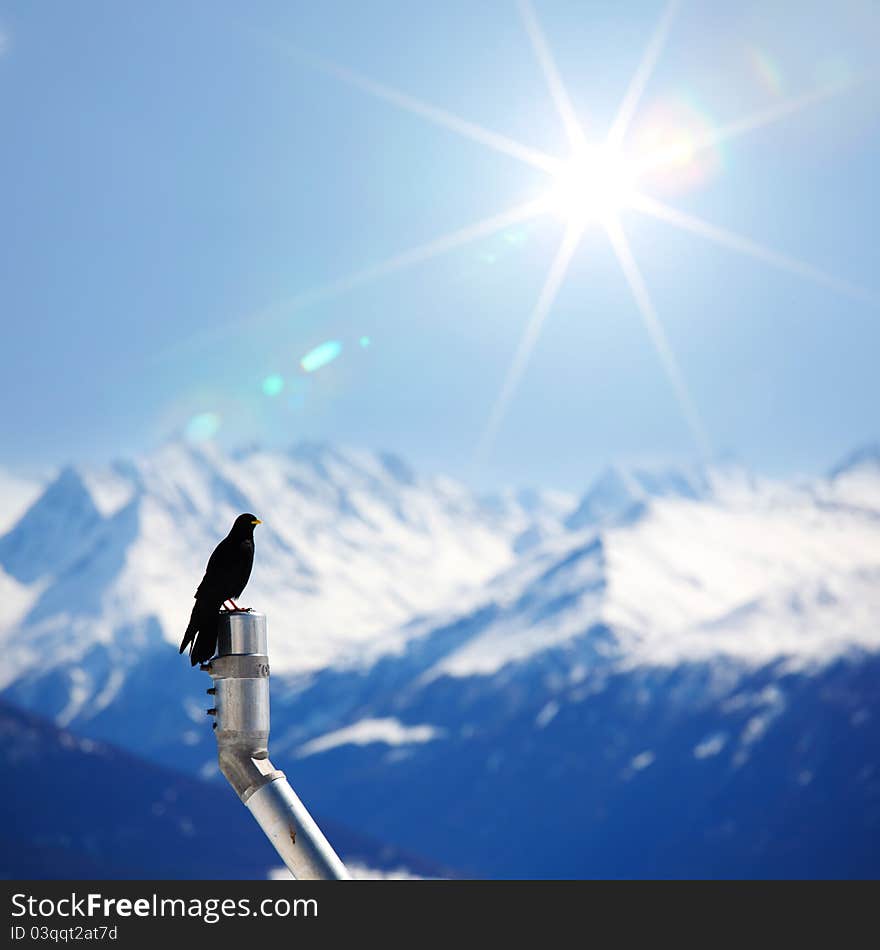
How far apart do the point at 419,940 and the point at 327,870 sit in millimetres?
29714

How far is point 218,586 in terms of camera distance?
29.9 meters

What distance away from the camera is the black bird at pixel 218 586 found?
2894cm

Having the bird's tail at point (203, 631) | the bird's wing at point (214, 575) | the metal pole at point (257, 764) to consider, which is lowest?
the metal pole at point (257, 764)

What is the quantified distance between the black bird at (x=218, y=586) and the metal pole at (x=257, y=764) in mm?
932

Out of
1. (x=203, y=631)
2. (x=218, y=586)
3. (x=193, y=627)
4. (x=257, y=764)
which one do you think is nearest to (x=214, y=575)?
(x=218, y=586)

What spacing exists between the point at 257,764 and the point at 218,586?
4.08 meters

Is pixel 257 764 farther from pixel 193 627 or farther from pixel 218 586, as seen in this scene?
pixel 218 586

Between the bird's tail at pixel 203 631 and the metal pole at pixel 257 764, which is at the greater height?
the bird's tail at pixel 203 631

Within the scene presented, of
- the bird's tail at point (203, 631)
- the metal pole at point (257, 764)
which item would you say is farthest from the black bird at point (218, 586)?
the metal pole at point (257, 764)

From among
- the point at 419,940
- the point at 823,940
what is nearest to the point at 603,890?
the point at 823,940

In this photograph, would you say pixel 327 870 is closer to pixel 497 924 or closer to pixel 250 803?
pixel 250 803

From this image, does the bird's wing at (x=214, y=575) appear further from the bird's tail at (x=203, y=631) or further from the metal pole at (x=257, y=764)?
the metal pole at (x=257, y=764)

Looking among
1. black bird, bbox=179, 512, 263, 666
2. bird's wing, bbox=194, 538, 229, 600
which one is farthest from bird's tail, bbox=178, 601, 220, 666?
bird's wing, bbox=194, 538, 229, 600

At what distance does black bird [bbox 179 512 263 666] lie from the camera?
28938 millimetres
